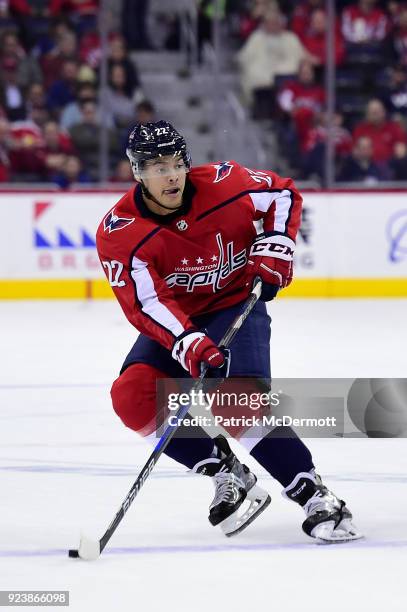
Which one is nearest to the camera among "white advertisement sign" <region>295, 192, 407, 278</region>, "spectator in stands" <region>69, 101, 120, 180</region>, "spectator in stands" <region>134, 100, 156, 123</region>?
"white advertisement sign" <region>295, 192, 407, 278</region>

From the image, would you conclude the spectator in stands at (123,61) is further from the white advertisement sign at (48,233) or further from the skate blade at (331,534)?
the skate blade at (331,534)

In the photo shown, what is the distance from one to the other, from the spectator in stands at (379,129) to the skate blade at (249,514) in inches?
272

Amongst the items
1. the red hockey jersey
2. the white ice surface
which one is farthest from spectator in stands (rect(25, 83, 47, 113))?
the red hockey jersey

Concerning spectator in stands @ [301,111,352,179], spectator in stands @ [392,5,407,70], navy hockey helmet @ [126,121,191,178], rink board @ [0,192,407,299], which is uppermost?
navy hockey helmet @ [126,121,191,178]

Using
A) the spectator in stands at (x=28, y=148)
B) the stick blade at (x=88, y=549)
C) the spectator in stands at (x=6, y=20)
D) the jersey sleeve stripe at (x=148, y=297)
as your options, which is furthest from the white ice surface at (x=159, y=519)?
the spectator in stands at (x=6, y=20)

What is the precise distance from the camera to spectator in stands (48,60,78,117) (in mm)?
10070

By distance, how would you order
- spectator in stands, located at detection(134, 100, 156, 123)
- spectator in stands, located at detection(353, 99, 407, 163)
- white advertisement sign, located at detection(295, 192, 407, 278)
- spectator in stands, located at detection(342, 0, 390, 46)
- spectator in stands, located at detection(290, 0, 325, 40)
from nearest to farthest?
white advertisement sign, located at detection(295, 192, 407, 278) < spectator in stands, located at detection(134, 100, 156, 123) < spectator in stands, located at detection(353, 99, 407, 163) < spectator in stands, located at detection(290, 0, 325, 40) < spectator in stands, located at detection(342, 0, 390, 46)

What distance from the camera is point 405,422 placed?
16.0ft

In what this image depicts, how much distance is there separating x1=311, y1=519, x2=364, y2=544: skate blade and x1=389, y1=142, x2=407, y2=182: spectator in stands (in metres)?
7.06

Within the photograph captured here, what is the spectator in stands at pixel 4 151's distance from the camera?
31.3ft

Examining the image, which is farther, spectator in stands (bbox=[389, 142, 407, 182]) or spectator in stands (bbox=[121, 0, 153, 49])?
spectator in stands (bbox=[121, 0, 153, 49])

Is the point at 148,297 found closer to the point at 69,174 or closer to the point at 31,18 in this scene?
the point at 69,174

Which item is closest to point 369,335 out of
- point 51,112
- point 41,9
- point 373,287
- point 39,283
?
point 373,287

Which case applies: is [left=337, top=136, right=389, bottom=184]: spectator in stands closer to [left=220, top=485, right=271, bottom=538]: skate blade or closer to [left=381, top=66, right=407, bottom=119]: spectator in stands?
[left=381, top=66, right=407, bottom=119]: spectator in stands
